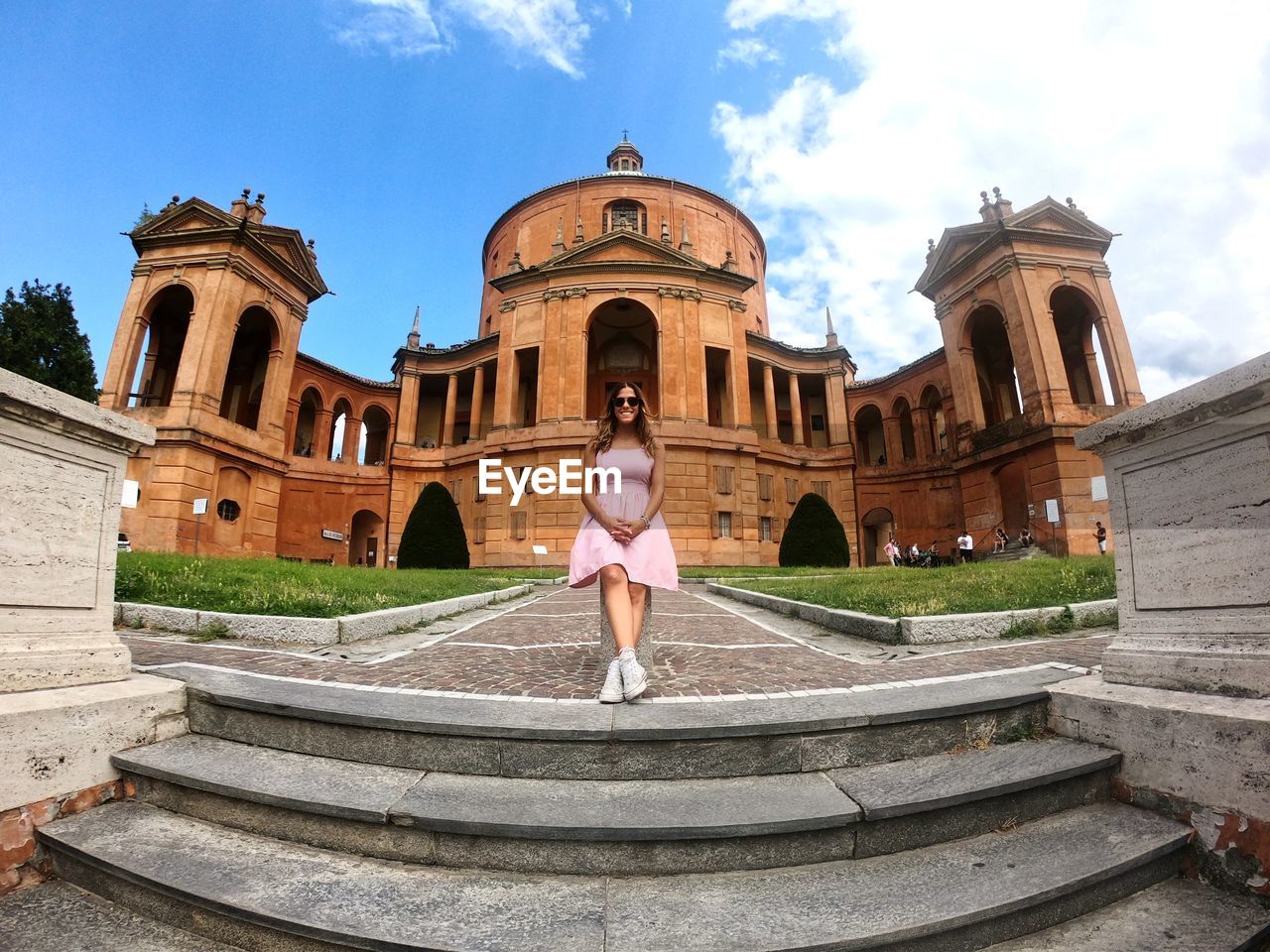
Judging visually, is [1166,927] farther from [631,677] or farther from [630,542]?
[630,542]

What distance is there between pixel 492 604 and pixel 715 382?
25407 mm

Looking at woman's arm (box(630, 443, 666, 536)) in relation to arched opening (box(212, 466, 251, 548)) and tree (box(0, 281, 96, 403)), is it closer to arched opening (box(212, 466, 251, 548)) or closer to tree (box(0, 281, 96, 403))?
arched opening (box(212, 466, 251, 548))

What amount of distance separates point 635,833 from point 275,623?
5.24 m

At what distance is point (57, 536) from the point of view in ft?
9.52

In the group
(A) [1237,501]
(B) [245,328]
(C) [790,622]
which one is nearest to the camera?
(A) [1237,501]

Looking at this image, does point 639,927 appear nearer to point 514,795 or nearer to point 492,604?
point 514,795

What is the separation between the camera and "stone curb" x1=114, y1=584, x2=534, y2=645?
225 inches

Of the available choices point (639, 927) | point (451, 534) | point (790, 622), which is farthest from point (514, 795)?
point (451, 534)

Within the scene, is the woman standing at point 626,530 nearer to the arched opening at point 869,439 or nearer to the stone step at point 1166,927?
the stone step at point 1166,927

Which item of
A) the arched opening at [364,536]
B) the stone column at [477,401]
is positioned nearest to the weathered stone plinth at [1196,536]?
the stone column at [477,401]

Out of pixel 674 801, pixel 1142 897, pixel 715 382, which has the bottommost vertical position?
pixel 1142 897

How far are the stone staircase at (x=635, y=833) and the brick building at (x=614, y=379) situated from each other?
2171cm

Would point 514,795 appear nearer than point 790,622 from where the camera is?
Yes

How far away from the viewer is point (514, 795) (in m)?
2.29
